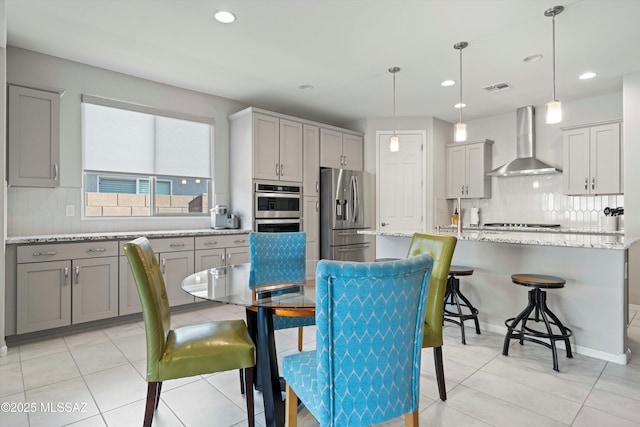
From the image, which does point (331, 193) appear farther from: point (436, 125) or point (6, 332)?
point (6, 332)

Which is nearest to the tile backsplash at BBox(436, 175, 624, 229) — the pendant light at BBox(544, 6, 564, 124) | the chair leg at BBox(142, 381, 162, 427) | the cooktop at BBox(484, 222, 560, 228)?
the cooktop at BBox(484, 222, 560, 228)

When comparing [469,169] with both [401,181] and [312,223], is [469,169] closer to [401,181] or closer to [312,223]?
[401,181]

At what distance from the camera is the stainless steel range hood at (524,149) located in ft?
16.7

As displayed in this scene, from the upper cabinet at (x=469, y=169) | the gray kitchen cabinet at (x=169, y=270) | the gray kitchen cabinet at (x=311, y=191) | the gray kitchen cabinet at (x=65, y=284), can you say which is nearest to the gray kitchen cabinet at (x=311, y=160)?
the gray kitchen cabinet at (x=311, y=191)

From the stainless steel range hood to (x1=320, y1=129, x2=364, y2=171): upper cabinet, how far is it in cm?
215

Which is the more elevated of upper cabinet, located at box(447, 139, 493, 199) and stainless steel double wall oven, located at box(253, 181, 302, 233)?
upper cabinet, located at box(447, 139, 493, 199)

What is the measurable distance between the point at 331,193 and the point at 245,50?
233 centimetres

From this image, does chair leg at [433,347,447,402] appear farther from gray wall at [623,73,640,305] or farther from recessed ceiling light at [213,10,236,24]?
gray wall at [623,73,640,305]

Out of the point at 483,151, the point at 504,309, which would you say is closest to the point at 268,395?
the point at 504,309

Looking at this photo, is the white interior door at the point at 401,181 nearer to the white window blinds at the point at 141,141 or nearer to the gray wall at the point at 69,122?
the white window blinds at the point at 141,141

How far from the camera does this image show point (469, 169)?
18.8 feet

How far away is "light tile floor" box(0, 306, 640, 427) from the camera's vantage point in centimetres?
190

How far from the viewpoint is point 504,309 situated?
3.23 meters

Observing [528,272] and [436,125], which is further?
[436,125]
